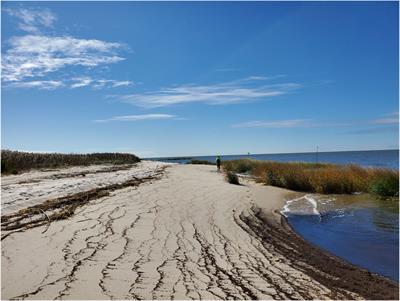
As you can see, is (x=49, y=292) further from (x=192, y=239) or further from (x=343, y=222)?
(x=343, y=222)

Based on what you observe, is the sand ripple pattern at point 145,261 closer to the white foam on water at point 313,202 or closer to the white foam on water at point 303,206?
the white foam on water at point 303,206

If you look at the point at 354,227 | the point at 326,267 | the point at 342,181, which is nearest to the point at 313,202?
the point at 342,181

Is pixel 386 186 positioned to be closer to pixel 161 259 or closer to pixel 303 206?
pixel 303 206

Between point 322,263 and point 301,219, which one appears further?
point 301,219

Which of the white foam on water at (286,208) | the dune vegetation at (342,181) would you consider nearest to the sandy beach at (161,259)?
the white foam on water at (286,208)

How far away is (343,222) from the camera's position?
12164 mm

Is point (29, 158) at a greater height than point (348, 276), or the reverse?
point (29, 158)

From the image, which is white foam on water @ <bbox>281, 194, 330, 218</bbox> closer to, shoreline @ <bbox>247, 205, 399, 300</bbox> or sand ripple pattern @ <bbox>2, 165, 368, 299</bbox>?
shoreline @ <bbox>247, 205, 399, 300</bbox>

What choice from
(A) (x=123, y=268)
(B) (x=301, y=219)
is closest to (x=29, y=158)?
(B) (x=301, y=219)

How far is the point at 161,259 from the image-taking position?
6.36 meters

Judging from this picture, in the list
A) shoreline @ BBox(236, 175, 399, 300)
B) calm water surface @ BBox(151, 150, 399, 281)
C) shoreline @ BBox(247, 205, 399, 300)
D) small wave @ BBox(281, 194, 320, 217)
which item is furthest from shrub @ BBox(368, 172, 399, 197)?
shoreline @ BBox(247, 205, 399, 300)

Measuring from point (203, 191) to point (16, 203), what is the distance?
7665 millimetres

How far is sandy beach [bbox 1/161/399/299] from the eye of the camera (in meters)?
5.12

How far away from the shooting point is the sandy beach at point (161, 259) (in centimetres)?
512
